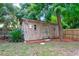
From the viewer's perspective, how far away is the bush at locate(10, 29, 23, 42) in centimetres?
217

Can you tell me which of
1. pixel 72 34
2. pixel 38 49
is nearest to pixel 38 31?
pixel 38 49

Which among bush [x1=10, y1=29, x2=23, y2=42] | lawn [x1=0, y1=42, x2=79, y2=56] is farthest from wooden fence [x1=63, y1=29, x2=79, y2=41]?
bush [x1=10, y1=29, x2=23, y2=42]

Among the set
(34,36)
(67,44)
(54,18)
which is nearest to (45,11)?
(54,18)

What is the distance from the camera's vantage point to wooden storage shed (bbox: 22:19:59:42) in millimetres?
2188

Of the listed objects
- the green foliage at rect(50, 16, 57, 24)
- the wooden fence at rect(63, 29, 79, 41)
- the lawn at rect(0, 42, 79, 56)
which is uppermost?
the green foliage at rect(50, 16, 57, 24)

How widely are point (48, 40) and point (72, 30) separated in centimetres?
28

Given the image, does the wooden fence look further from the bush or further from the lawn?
the bush

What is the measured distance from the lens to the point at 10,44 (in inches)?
86.1

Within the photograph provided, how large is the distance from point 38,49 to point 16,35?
0.93ft

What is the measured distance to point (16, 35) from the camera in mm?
2166

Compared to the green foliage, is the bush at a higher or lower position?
lower

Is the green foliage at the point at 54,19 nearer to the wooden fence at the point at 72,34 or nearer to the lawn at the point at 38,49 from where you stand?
the wooden fence at the point at 72,34

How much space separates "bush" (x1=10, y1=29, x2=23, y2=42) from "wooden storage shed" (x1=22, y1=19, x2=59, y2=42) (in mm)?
48

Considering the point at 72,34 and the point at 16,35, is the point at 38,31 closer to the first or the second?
the point at 16,35
